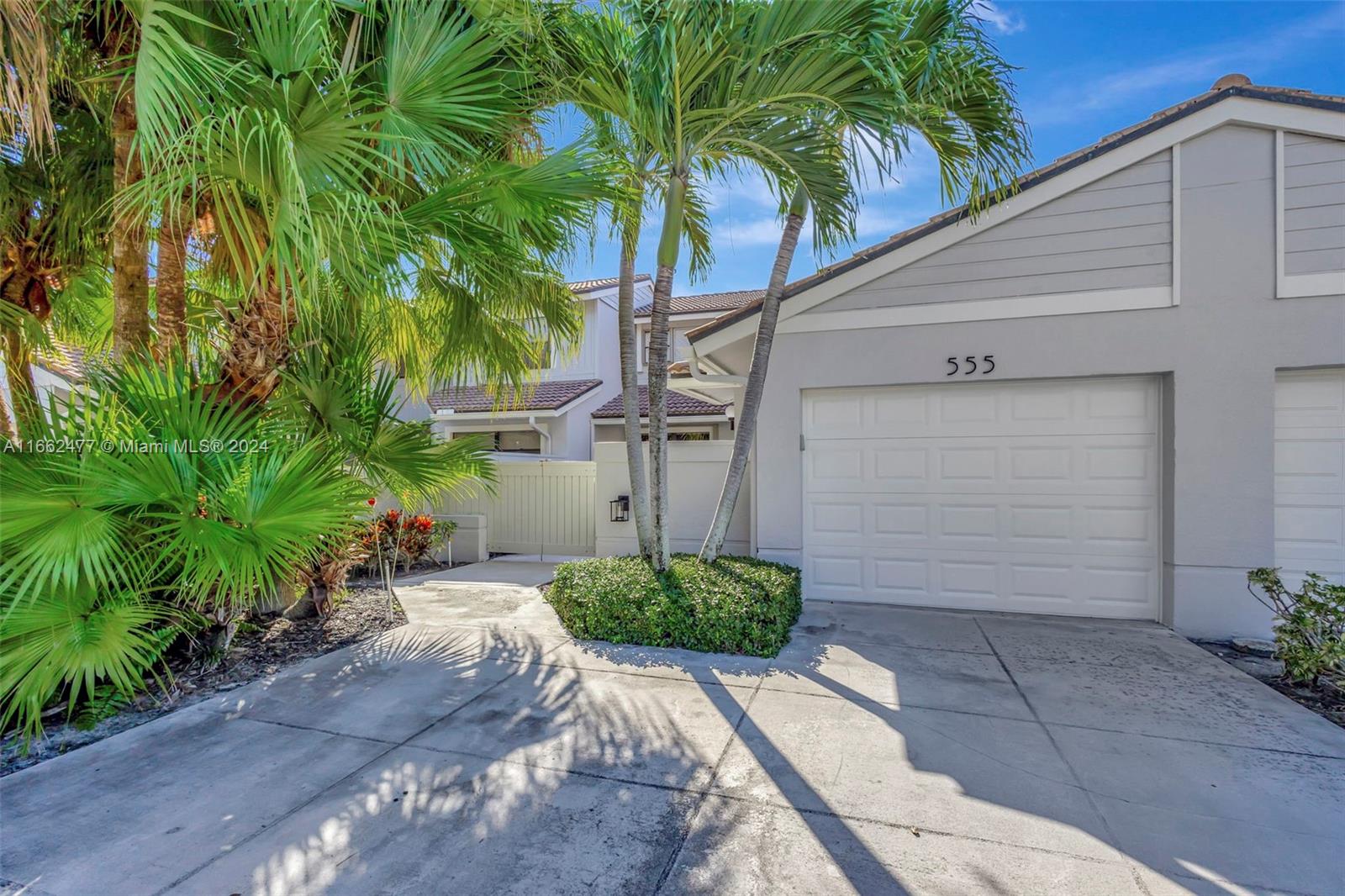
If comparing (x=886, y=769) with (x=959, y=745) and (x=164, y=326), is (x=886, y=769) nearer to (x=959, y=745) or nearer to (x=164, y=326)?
(x=959, y=745)

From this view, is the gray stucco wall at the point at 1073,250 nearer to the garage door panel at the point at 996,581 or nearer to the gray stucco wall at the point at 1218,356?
the gray stucco wall at the point at 1218,356

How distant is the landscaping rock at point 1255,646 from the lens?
16.9ft

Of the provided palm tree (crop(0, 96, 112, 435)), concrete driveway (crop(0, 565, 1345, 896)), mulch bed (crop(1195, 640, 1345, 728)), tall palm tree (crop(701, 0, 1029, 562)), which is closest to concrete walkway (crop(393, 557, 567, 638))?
concrete driveway (crop(0, 565, 1345, 896))

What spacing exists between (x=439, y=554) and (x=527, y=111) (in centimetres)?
736

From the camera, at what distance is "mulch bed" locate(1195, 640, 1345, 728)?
3979mm

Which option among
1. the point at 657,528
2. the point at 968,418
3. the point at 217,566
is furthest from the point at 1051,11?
the point at 217,566

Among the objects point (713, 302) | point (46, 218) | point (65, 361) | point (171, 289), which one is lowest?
point (65, 361)

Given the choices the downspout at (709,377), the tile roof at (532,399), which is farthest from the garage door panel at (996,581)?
the tile roof at (532,399)

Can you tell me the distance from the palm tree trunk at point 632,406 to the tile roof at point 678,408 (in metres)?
6.92

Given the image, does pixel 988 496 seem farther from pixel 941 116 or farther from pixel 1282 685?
pixel 941 116

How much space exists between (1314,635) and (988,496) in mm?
2598

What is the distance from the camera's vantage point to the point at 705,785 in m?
3.08

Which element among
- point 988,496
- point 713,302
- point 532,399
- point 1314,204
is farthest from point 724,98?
point 713,302

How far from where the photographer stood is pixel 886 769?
3236 millimetres
